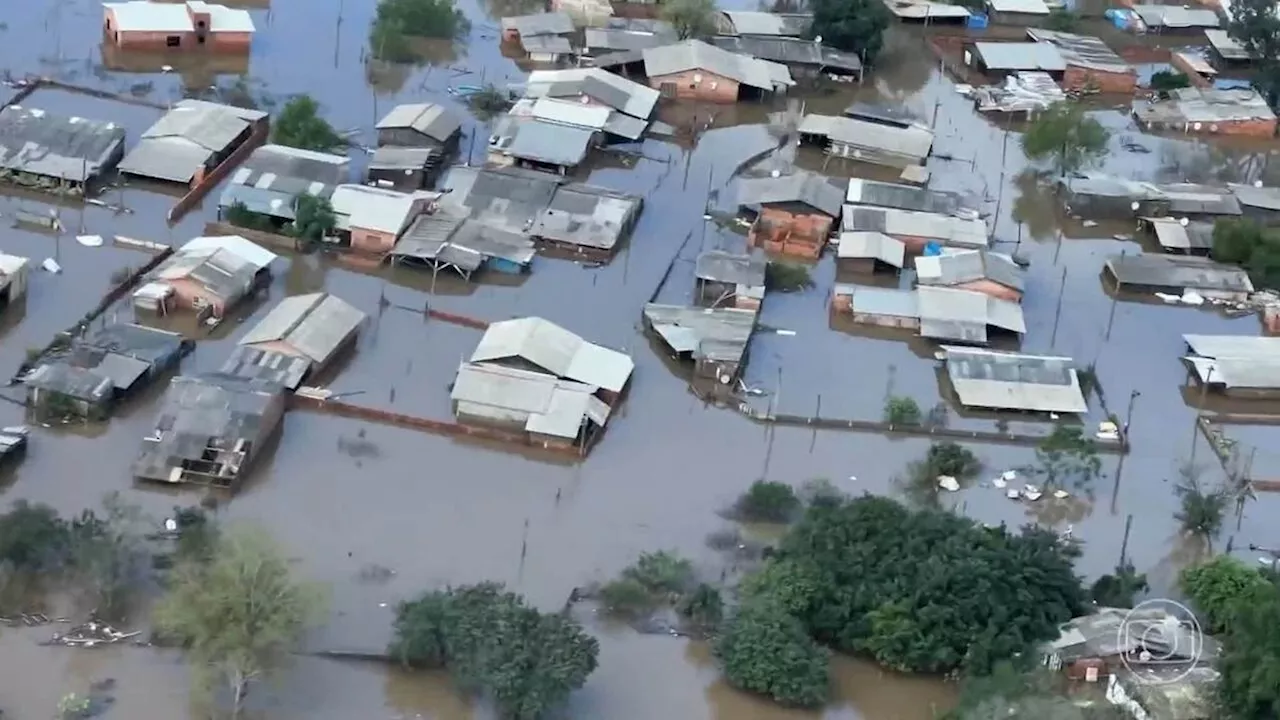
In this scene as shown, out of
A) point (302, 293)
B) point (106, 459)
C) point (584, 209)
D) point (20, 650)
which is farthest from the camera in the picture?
point (584, 209)

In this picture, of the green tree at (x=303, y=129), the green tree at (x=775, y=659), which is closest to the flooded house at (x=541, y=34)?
the green tree at (x=303, y=129)

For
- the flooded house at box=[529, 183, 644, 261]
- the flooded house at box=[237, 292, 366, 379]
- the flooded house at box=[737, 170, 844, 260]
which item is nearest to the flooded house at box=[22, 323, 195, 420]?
the flooded house at box=[237, 292, 366, 379]

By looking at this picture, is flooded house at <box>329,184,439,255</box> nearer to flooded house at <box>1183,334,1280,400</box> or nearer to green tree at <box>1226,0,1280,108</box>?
flooded house at <box>1183,334,1280,400</box>

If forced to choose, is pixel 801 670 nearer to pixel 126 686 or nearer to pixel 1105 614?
pixel 1105 614

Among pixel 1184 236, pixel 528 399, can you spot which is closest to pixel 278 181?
pixel 528 399

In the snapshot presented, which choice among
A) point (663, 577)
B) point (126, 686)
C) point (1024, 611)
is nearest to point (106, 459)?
point (126, 686)

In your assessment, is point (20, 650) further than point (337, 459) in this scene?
No
